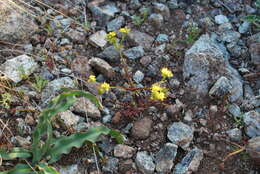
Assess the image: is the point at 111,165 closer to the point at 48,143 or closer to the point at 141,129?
the point at 141,129

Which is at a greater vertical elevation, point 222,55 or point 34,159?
point 222,55

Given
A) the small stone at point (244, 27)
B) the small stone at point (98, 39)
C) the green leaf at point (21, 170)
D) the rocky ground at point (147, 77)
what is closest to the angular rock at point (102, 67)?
the rocky ground at point (147, 77)

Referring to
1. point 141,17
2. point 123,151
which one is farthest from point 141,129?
point 141,17

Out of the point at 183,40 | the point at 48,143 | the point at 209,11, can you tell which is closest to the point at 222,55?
the point at 183,40

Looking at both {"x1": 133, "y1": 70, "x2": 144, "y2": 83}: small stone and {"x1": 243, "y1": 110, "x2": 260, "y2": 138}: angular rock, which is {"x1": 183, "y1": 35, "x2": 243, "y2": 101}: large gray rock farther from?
{"x1": 133, "y1": 70, "x2": 144, "y2": 83}: small stone

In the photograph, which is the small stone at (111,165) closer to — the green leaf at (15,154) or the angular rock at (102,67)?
the green leaf at (15,154)

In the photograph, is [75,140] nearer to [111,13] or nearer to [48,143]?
[48,143]

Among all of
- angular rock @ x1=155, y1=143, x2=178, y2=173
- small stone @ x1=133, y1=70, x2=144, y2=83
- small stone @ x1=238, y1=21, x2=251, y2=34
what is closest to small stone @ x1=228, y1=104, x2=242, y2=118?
angular rock @ x1=155, y1=143, x2=178, y2=173
